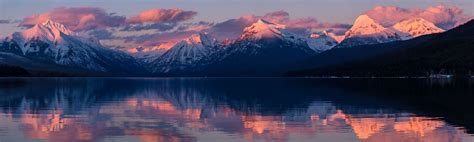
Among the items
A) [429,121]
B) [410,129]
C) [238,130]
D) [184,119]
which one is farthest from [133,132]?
[429,121]

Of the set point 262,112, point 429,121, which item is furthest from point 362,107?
point 429,121

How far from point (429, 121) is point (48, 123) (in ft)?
105

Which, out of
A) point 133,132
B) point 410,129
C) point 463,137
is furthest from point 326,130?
point 133,132

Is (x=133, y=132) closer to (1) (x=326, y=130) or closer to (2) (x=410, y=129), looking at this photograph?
(1) (x=326, y=130)

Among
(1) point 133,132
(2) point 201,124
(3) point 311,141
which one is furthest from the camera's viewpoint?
(2) point 201,124

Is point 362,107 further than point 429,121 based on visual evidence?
Yes

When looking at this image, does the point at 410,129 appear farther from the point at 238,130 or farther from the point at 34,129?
the point at 34,129

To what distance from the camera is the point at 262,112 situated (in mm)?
70188

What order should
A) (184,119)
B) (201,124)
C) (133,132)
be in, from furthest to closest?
(184,119)
(201,124)
(133,132)

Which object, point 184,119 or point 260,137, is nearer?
point 260,137

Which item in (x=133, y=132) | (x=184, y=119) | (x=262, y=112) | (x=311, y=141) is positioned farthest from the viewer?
(x=262, y=112)

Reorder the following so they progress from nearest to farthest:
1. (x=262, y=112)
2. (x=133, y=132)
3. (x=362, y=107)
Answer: (x=133, y=132) < (x=262, y=112) < (x=362, y=107)

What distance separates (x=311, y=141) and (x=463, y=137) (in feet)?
34.7

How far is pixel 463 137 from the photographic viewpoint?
153 ft
